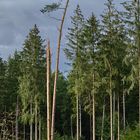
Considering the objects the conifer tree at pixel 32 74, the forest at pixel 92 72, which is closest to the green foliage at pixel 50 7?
the forest at pixel 92 72

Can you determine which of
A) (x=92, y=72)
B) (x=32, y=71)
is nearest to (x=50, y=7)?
(x=92, y=72)

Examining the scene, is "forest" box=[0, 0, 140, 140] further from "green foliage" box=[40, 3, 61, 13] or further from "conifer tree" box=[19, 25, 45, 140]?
"green foliage" box=[40, 3, 61, 13]

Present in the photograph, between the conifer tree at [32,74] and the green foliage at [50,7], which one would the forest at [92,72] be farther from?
the green foliage at [50,7]

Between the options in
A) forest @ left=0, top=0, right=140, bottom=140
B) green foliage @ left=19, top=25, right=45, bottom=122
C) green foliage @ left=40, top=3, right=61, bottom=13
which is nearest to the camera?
green foliage @ left=40, top=3, right=61, bottom=13

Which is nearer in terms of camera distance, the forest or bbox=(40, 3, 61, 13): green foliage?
bbox=(40, 3, 61, 13): green foliage

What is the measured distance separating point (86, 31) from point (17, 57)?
2612 centimetres

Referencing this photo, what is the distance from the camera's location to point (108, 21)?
49.8m

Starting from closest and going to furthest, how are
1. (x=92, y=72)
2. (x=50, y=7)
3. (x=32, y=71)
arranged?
(x=50, y=7)
(x=92, y=72)
(x=32, y=71)

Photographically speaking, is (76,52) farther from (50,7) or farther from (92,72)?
(50,7)

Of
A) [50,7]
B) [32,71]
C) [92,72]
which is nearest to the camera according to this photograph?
[50,7]

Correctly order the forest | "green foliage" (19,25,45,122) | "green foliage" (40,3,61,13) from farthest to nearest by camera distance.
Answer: "green foliage" (19,25,45,122)
the forest
"green foliage" (40,3,61,13)

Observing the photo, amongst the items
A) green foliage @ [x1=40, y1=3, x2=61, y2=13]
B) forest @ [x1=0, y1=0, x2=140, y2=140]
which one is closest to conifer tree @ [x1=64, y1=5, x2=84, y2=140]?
forest @ [x1=0, y1=0, x2=140, y2=140]

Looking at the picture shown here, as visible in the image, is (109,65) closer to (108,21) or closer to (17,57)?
(108,21)

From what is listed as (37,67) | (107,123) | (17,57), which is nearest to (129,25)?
(37,67)
